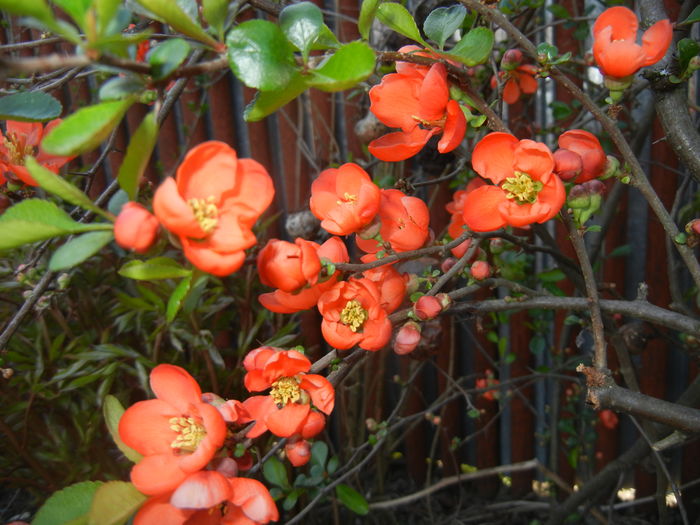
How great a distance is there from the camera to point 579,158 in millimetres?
612

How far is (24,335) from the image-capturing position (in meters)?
1.90

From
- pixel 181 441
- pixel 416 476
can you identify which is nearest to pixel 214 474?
pixel 181 441

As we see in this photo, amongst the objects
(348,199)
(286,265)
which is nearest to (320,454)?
(348,199)

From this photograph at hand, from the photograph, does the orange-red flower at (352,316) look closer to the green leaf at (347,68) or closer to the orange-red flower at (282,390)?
the orange-red flower at (282,390)

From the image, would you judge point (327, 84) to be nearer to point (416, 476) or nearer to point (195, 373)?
point (195, 373)

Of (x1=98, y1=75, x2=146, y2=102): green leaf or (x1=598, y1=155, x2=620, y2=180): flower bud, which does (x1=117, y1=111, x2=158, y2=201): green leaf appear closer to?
(x1=98, y1=75, x2=146, y2=102): green leaf

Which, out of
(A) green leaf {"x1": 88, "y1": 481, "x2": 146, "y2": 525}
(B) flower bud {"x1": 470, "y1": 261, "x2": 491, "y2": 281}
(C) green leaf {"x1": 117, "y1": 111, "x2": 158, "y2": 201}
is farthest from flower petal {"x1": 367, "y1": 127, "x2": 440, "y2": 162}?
(A) green leaf {"x1": 88, "y1": 481, "x2": 146, "y2": 525}

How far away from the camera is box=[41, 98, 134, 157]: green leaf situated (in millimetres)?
361

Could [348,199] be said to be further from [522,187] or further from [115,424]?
[115,424]

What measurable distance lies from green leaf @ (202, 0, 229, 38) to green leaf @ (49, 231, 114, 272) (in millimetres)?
177

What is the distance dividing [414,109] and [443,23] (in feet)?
0.32

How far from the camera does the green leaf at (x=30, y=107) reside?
460 millimetres

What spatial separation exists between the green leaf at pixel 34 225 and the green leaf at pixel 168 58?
118mm

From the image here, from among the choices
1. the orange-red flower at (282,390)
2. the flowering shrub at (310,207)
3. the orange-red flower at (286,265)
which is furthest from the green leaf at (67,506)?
the orange-red flower at (286,265)
